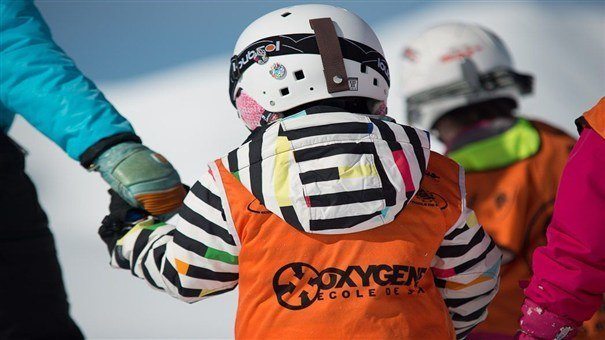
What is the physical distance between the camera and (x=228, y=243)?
1.83 m

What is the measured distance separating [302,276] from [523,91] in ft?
5.19

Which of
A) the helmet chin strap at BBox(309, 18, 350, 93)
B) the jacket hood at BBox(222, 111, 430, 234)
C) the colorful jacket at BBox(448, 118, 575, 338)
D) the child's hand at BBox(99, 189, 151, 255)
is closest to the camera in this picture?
the jacket hood at BBox(222, 111, 430, 234)

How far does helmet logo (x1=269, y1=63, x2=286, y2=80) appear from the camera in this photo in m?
1.97

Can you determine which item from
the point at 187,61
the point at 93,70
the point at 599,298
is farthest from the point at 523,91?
the point at 93,70

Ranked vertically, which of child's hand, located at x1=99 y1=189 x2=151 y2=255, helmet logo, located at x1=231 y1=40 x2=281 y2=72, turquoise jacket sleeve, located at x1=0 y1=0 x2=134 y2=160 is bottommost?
child's hand, located at x1=99 y1=189 x2=151 y2=255

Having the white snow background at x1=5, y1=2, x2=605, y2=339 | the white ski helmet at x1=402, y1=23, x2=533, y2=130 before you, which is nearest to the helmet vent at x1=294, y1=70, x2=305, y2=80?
the white ski helmet at x1=402, y1=23, x2=533, y2=130

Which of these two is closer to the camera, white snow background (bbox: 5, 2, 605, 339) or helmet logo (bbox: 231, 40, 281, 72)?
helmet logo (bbox: 231, 40, 281, 72)

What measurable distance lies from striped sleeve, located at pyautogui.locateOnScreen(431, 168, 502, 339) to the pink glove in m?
0.11

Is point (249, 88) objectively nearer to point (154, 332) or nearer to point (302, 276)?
point (302, 276)

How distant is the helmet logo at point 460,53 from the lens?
3078 mm

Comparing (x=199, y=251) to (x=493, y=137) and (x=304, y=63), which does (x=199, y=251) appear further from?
(x=493, y=137)

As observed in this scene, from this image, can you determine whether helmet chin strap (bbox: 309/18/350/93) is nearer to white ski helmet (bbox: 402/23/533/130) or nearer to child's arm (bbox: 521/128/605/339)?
child's arm (bbox: 521/128/605/339)

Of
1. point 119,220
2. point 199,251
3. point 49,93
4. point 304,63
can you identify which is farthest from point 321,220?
point 49,93

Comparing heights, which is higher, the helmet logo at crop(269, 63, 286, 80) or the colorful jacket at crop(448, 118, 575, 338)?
the helmet logo at crop(269, 63, 286, 80)
